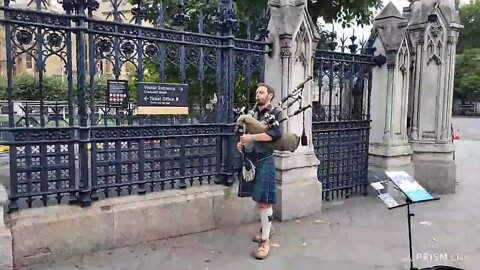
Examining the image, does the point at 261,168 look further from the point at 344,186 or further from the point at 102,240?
the point at 344,186

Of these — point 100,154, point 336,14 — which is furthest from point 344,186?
point 336,14

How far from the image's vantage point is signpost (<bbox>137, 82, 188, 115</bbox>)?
5.73 meters

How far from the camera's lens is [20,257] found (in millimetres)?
4914

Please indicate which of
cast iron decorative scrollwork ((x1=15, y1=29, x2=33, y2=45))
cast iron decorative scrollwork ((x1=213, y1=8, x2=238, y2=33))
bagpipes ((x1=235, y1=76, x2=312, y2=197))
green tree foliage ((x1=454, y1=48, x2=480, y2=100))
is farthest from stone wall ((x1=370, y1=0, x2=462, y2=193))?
green tree foliage ((x1=454, y1=48, x2=480, y2=100))

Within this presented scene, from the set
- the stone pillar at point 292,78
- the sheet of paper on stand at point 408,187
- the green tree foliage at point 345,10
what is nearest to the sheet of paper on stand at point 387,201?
the sheet of paper on stand at point 408,187

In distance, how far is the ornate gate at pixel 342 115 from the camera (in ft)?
26.3

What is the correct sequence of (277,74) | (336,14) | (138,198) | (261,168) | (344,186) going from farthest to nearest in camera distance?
(336,14)
(344,186)
(277,74)
(138,198)
(261,168)

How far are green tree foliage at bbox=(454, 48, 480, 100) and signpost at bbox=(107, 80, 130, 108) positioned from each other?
5801 cm

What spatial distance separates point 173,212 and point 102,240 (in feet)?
3.21

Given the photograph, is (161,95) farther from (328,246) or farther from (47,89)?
(328,246)

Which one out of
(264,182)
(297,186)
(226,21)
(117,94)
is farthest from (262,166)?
(226,21)

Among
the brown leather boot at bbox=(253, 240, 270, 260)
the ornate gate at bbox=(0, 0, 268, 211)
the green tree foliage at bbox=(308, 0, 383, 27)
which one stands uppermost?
the green tree foliage at bbox=(308, 0, 383, 27)

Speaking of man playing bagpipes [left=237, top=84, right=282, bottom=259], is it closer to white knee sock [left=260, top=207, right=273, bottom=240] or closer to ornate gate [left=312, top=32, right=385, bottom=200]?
white knee sock [left=260, top=207, right=273, bottom=240]

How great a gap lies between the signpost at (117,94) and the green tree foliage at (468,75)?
5801cm
